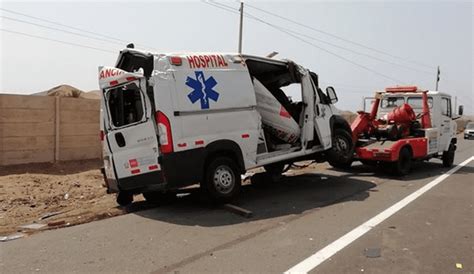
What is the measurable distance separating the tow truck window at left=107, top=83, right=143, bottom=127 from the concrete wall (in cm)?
532

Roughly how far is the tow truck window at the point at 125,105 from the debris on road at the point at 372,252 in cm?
415

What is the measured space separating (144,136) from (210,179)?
1.35m

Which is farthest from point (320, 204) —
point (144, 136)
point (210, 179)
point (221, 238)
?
point (144, 136)

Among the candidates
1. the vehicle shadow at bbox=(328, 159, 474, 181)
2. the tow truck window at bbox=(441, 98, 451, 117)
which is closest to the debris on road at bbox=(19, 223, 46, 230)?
the vehicle shadow at bbox=(328, 159, 474, 181)

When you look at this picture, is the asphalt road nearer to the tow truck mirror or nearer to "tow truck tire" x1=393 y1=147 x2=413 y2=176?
the tow truck mirror

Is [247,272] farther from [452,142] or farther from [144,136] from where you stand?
[452,142]

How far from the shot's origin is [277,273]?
15.2 feet

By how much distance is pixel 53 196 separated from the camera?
9.31 metres

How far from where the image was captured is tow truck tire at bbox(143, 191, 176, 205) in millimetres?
8547

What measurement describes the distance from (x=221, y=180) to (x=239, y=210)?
2.44 feet

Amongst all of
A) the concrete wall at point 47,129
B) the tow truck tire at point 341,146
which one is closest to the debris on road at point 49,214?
the concrete wall at point 47,129

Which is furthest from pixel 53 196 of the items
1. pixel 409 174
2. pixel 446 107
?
pixel 446 107

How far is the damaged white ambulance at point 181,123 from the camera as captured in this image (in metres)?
7.14

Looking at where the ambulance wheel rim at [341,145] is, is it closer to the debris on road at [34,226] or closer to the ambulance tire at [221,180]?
the ambulance tire at [221,180]
